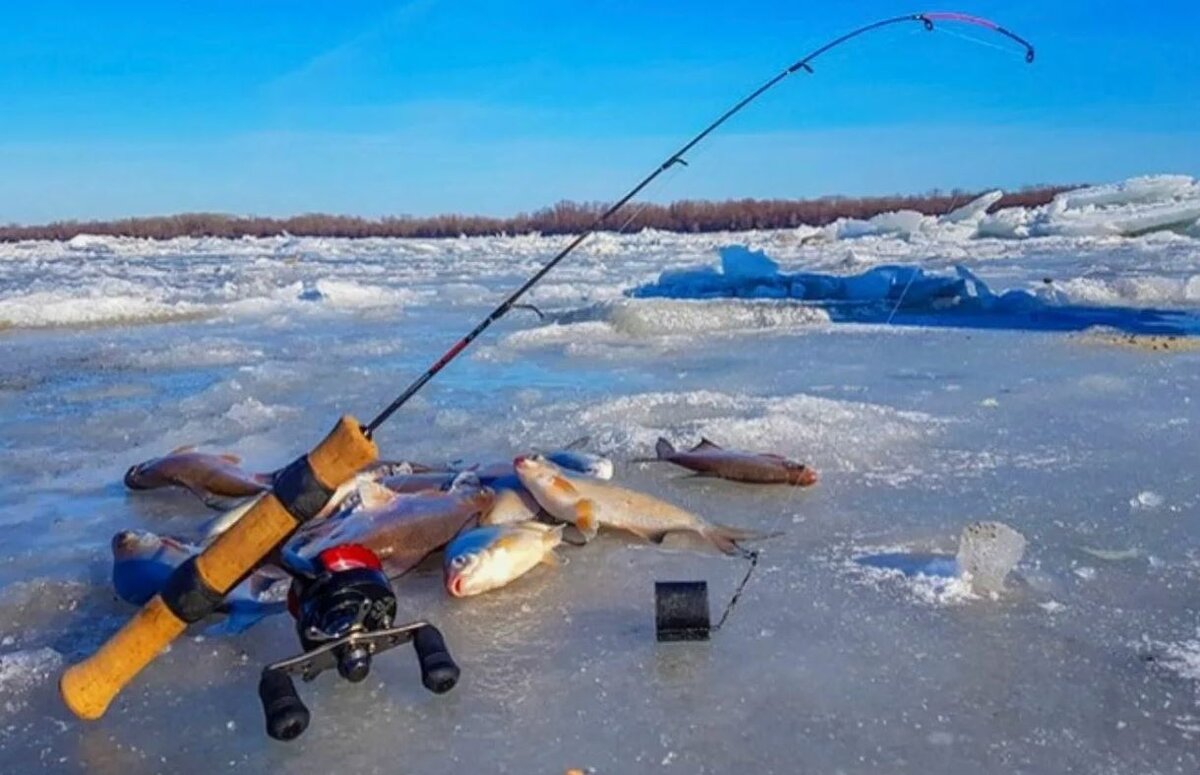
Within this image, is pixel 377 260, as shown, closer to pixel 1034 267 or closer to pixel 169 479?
pixel 1034 267

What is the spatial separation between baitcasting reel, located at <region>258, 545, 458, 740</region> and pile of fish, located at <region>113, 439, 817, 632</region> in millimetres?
586

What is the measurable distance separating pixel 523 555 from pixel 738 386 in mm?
3909

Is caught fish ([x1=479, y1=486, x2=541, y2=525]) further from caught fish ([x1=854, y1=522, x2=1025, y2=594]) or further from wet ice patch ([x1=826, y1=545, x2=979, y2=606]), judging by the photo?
caught fish ([x1=854, y1=522, x2=1025, y2=594])

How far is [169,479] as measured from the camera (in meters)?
4.48

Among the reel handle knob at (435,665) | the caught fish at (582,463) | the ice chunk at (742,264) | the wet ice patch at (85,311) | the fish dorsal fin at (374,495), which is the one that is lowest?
the wet ice patch at (85,311)

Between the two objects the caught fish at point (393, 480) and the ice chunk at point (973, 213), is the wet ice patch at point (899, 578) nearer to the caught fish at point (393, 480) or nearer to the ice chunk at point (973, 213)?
the caught fish at point (393, 480)

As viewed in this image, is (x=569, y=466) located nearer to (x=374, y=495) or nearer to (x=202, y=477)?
(x=374, y=495)

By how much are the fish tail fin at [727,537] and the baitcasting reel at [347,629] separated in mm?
1447

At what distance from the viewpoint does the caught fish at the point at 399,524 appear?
10.9 ft

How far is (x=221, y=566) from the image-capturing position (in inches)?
86.7

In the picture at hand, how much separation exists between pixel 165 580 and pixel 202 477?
1378mm

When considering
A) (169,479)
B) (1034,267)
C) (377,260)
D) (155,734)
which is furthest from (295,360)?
(377,260)

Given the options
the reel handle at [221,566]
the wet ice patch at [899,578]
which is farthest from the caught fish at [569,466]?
the reel handle at [221,566]

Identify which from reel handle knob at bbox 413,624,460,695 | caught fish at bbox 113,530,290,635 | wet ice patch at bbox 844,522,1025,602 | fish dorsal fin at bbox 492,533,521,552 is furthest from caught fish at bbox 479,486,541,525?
reel handle knob at bbox 413,624,460,695
